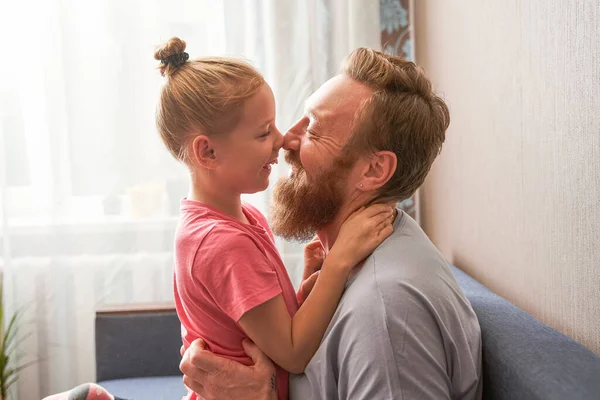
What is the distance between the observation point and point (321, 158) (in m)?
1.63

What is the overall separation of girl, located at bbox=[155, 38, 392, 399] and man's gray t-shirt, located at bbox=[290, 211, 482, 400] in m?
0.05

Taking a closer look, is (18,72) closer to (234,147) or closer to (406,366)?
(234,147)

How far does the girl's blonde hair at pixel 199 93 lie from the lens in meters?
1.58

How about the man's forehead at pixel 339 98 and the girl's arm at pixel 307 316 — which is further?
the man's forehead at pixel 339 98

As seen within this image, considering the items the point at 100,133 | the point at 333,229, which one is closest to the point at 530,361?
the point at 333,229

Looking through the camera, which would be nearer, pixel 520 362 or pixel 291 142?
pixel 520 362

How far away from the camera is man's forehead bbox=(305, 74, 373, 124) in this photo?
1577mm

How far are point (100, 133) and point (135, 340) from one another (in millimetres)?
1009

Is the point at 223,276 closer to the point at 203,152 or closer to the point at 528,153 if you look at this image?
the point at 203,152

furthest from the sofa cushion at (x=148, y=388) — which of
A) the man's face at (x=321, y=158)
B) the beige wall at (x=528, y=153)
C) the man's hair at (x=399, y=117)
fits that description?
the man's hair at (x=399, y=117)

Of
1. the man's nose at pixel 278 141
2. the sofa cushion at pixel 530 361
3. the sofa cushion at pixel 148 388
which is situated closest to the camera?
the sofa cushion at pixel 530 361

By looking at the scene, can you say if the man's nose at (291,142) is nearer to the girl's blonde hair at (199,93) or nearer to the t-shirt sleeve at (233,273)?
the girl's blonde hair at (199,93)

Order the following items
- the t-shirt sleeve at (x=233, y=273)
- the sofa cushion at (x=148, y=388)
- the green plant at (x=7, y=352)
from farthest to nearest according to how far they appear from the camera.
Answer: the green plant at (x=7, y=352), the sofa cushion at (x=148, y=388), the t-shirt sleeve at (x=233, y=273)

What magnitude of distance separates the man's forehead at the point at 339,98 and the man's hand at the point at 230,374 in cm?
54
